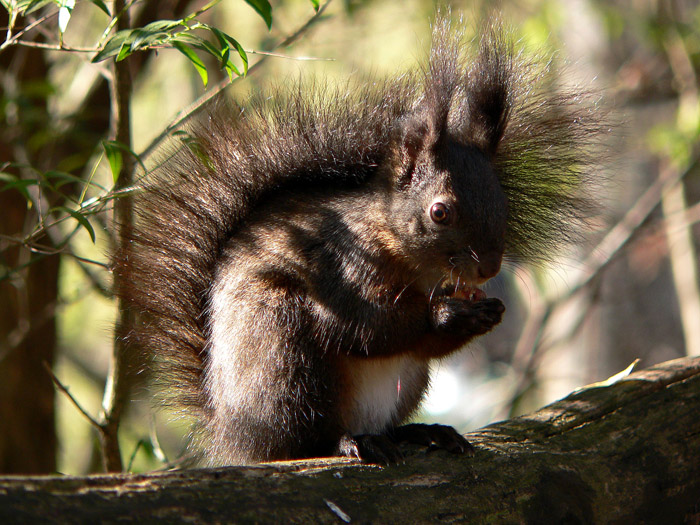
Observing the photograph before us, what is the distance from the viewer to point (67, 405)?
8.27 m

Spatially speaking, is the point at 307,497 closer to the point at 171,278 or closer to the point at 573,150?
the point at 171,278

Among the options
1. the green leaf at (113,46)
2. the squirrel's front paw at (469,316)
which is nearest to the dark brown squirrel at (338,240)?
the squirrel's front paw at (469,316)

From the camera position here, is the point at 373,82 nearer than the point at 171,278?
No

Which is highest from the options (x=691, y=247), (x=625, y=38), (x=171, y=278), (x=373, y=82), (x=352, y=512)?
(x=625, y=38)

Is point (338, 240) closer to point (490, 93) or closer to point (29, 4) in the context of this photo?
point (490, 93)

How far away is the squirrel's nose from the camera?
81.4 inches

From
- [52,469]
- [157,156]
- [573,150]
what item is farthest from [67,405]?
[573,150]

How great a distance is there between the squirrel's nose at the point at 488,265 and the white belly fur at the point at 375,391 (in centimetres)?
37

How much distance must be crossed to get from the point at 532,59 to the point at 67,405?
7.30m

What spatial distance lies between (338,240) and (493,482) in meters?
0.83

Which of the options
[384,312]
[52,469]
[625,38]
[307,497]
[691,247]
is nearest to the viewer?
[307,497]

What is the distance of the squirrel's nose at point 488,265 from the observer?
207 centimetres

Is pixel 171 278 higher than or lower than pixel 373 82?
lower

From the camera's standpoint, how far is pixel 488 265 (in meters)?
2.07
